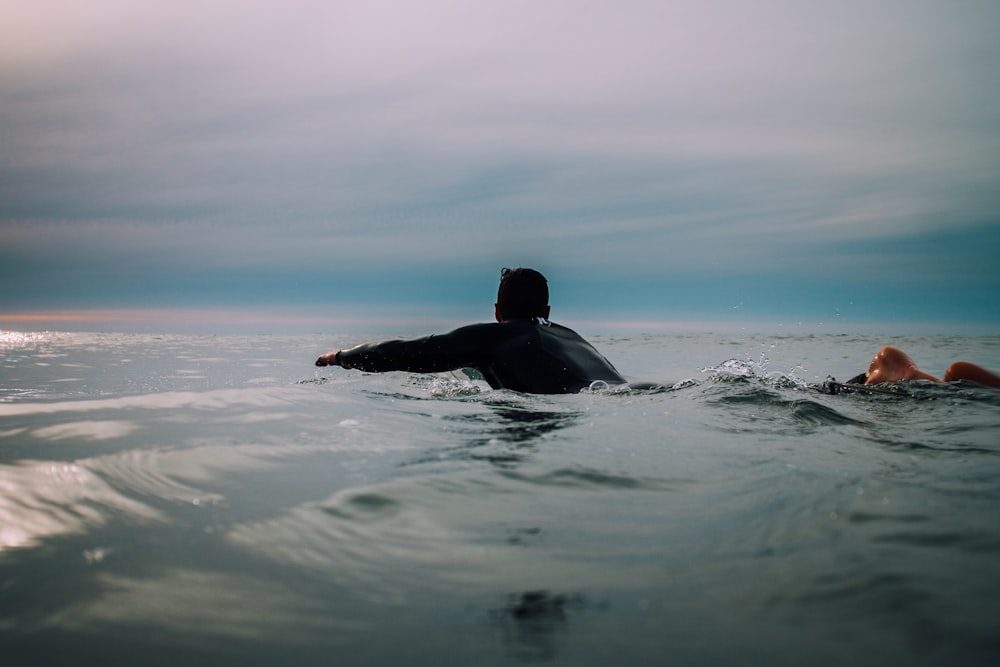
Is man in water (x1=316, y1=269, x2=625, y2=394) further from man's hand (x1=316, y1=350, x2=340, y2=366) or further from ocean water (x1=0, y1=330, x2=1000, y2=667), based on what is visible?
ocean water (x1=0, y1=330, x2=1000, y2=667)

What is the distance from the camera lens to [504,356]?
5289 mm

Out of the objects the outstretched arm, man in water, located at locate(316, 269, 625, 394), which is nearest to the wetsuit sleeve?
man in water, located at locate(316, 269, 625, 394)

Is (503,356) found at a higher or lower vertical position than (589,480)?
higher

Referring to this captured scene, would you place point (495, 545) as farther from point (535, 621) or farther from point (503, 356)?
point (503, 356)

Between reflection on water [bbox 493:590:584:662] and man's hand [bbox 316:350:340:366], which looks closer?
reflection on water [bbox 493:590:584:662]

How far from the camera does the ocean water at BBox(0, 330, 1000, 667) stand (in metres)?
1.28

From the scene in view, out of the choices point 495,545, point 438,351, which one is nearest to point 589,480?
point 495,545

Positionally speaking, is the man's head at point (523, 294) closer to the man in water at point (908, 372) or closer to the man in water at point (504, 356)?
the man in water at point (504, 356)

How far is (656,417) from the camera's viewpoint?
4121mm

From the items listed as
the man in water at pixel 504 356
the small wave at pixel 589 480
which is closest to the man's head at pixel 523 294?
the man in water at pixel 504 356

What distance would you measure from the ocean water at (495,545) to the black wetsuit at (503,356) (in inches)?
63.1

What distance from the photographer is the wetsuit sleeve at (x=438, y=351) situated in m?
5.15

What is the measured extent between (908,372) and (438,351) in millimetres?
4229

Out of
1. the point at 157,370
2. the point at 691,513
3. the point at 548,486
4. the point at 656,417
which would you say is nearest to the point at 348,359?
the point at 656,417
